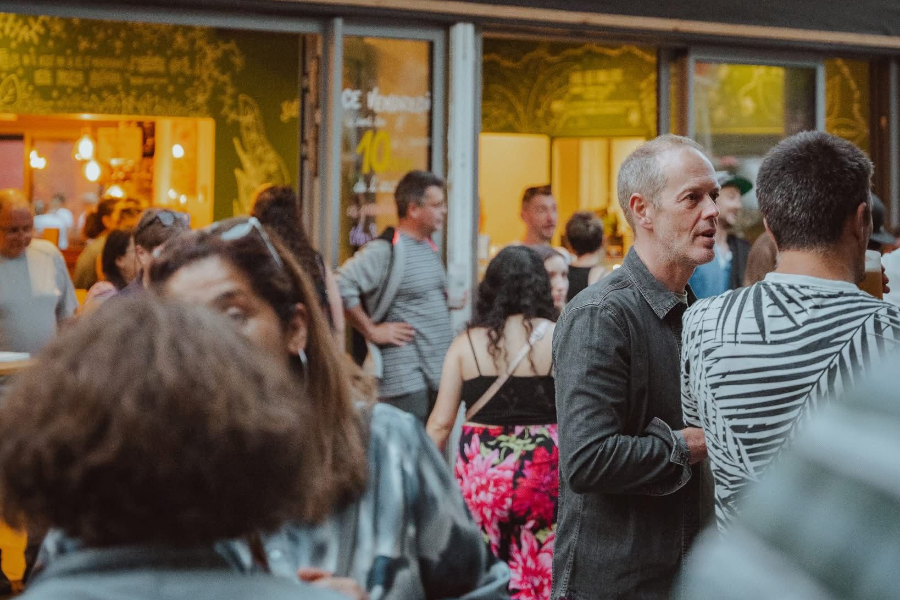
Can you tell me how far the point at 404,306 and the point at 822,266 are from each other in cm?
436

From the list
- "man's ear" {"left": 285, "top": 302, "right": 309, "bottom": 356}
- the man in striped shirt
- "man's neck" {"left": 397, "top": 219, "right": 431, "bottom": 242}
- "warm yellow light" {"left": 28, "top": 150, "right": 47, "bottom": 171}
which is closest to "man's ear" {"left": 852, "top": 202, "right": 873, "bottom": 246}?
the man in striped shirt

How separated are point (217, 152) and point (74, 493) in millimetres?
9651

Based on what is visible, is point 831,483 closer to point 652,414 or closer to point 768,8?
point 652,414

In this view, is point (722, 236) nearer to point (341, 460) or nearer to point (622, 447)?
point (622, 447)

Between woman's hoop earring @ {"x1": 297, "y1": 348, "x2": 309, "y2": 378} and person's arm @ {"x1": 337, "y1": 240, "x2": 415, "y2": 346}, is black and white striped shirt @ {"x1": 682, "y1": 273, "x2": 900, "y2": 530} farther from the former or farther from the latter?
person's arm @ {"x1": 337, "y1": 240, "x2": 415, "y2": 346}

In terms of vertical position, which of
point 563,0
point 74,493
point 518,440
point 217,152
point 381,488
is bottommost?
point 518,440

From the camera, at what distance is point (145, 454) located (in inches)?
49.2

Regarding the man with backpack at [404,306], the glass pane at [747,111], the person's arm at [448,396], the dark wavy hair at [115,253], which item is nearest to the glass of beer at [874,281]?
the person's arm at [448,396]

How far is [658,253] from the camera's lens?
10.4 ft

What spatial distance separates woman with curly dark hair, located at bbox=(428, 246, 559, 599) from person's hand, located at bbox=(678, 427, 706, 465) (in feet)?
4.63

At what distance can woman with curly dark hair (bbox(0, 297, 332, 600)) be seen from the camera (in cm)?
126

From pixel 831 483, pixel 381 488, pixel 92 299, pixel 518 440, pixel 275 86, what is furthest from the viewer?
pixel 275 86

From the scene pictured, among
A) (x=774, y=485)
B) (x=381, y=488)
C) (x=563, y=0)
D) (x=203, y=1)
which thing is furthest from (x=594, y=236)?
(x=774, y=485)

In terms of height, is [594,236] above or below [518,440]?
above
